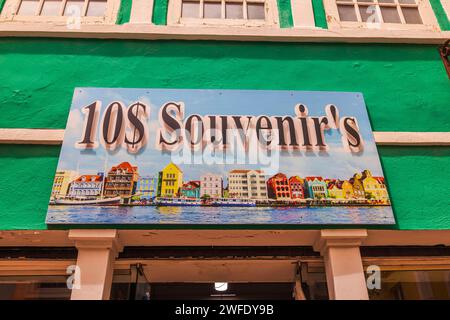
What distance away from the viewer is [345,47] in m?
4.66

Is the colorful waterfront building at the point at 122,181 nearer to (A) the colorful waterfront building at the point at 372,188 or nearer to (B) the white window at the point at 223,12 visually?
(B) the white window at the point at 223,12

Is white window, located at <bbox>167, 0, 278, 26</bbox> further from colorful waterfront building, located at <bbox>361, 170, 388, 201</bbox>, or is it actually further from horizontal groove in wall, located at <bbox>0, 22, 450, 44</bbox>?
colorful waterfront building, located at <bbox>361, 170, 388, 201</bbox>

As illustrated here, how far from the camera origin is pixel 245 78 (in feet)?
14.4

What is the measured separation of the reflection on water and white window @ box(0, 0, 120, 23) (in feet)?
7.98

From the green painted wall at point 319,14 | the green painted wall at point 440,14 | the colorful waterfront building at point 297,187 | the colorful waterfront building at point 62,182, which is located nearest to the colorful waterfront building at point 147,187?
the colorful waterfront building at point 62,182

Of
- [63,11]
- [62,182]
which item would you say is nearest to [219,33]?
[63,11]

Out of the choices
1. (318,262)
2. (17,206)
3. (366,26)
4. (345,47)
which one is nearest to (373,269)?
(318,262)

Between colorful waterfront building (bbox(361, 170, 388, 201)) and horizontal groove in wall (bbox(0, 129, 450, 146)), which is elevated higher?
horizontal groove in wall (bbox(0, 129, 450, 146))

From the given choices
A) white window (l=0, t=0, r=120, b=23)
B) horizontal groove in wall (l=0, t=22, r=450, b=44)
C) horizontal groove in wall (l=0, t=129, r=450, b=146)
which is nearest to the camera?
horizontal groove in wall (l=0, t=129, r=450, b=146)

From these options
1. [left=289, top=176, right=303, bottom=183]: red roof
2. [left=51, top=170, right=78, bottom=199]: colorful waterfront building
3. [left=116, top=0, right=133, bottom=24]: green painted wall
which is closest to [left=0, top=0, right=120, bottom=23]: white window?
[left=116, top=0, right=133, bottom=24]: green painted wall

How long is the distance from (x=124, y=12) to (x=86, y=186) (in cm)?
237

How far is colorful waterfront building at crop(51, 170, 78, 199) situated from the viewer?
11.4 feet

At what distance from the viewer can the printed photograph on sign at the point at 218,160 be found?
3490 mm

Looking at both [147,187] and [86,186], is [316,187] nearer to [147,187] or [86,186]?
[147,187]
